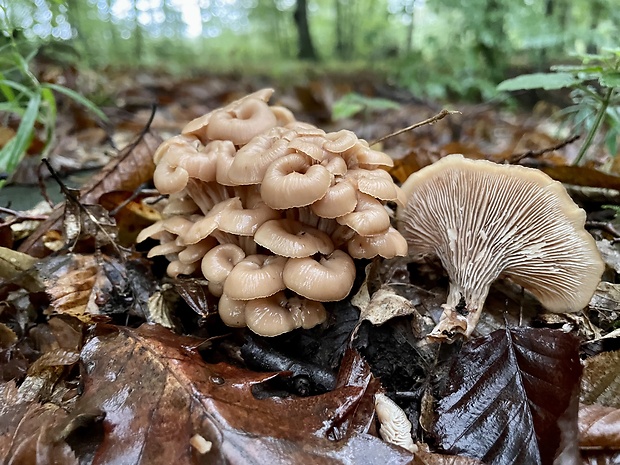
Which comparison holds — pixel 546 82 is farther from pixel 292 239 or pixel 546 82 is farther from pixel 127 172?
pixel 127 172

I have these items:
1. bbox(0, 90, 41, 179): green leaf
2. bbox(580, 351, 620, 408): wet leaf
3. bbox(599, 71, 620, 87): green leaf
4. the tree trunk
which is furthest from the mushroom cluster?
the tree trunk

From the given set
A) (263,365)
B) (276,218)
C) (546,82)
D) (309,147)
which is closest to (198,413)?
(263,365)

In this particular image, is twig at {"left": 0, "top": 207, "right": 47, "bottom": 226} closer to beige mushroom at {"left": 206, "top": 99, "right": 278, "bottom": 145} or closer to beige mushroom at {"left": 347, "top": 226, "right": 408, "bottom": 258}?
beige mushroom at {"left": 206, "top": 99, "right": 278, "bottom": 145}

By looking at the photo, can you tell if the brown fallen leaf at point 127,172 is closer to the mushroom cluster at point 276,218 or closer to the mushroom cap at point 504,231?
the mushroom cluster at point 276,218

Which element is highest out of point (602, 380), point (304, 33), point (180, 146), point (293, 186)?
point (304, 33)

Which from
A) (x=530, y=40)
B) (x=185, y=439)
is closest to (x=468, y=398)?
(x=185, y=439)

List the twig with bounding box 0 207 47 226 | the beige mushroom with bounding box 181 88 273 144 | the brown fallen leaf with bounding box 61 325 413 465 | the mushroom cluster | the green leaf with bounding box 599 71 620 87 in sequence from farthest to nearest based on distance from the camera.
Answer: the twig with bounding box 0 207 47 226
the beige mushroom with bounding box 181 88 273 144
the green leaf with bounding box 599 71 620 87
the mushroom cluster
the brown fallen leaf with bounding box 61 325 413 465
